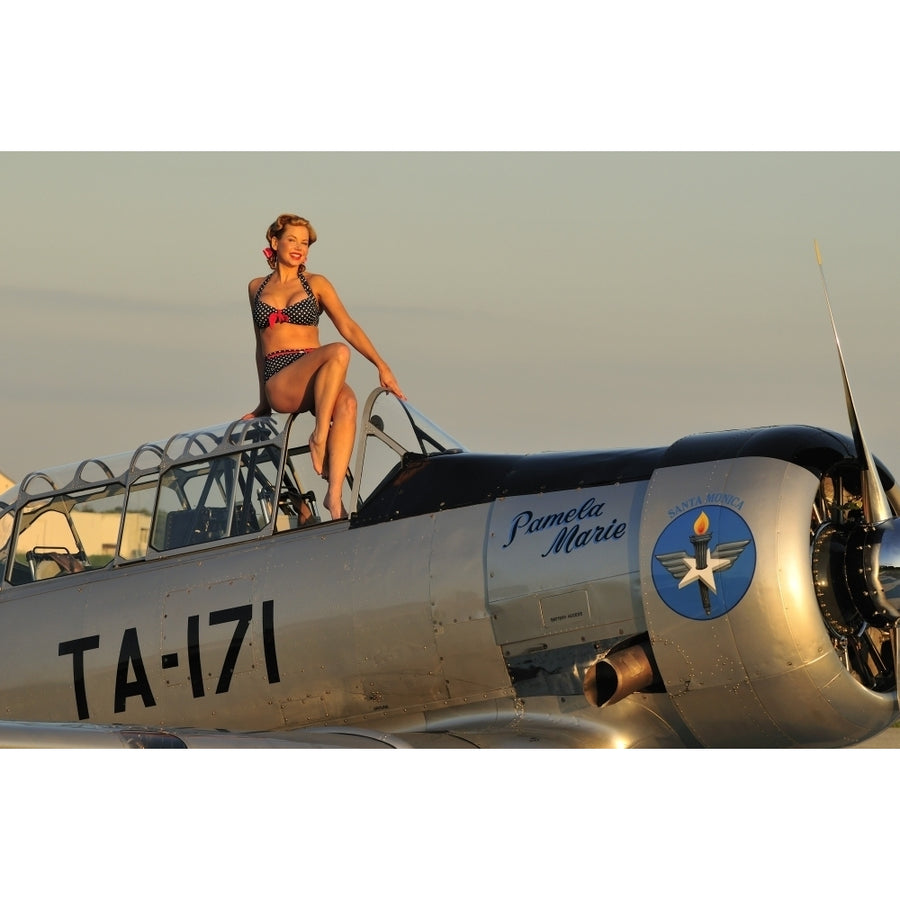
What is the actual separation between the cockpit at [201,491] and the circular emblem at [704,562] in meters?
1.60

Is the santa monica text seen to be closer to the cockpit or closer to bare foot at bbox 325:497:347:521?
the cockpit

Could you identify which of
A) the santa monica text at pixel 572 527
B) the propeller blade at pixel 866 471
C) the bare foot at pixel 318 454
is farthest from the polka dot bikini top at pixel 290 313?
the propeller blade at pixel 866 471

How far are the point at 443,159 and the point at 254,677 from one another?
336 cm

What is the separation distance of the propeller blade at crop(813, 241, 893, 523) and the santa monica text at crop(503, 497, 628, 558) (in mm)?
1095

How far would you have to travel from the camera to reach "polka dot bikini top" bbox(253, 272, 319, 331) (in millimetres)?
7930

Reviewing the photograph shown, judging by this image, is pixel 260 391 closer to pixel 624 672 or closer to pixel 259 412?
pixel 259 412

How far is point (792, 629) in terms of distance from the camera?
6.09m

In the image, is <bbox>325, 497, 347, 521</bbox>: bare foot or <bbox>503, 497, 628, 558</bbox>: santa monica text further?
<bbox>325, 497, 347, 521</bbox>: bare foot

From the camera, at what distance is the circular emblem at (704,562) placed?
20.3ft

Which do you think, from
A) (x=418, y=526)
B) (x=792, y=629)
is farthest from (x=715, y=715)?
(x=418, y=526)

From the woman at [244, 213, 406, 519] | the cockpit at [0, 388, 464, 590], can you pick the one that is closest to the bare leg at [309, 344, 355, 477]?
the woman at [244, 213, 406, 519]

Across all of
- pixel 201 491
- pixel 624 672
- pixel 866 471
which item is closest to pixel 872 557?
pixel 866 471

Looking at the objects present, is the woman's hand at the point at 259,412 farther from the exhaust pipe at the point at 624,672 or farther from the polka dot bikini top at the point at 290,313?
the exhaust pipe at the point at 624,672

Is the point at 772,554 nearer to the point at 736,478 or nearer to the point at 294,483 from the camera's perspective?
the point at 736,478
